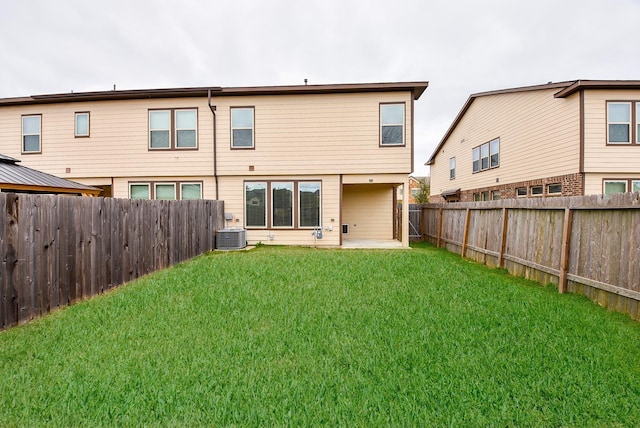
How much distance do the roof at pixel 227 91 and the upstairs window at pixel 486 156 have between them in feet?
24.7

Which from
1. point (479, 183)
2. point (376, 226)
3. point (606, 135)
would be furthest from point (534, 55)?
point (376, 226)

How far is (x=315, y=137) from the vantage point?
12.1m

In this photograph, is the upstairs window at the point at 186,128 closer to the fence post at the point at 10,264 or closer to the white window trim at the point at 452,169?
the fence post at the point at 10,264

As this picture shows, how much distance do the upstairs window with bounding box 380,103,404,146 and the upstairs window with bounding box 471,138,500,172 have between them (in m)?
8.15

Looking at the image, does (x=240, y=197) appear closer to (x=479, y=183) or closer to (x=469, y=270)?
(x=469, y=270)

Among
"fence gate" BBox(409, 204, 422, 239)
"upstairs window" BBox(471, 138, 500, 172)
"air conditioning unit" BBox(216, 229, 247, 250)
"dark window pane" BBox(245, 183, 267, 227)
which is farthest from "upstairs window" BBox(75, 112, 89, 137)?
"upstairs window" BBox(471, 138, 500, 172)

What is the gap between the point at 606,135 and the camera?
11875 millimetres

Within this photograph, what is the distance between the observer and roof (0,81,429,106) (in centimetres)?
1159

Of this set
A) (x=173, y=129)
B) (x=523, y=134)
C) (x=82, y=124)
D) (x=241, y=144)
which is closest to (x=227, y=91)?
(x=241, y=144)

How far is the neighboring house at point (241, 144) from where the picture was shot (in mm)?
11961

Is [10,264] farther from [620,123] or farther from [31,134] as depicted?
[620,123]

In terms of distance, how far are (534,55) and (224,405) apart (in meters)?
23.9

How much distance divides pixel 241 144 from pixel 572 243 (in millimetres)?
10410

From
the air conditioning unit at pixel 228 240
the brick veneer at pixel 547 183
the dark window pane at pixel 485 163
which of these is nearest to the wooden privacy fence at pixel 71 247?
the air conditioning unit at pixel 228 240
